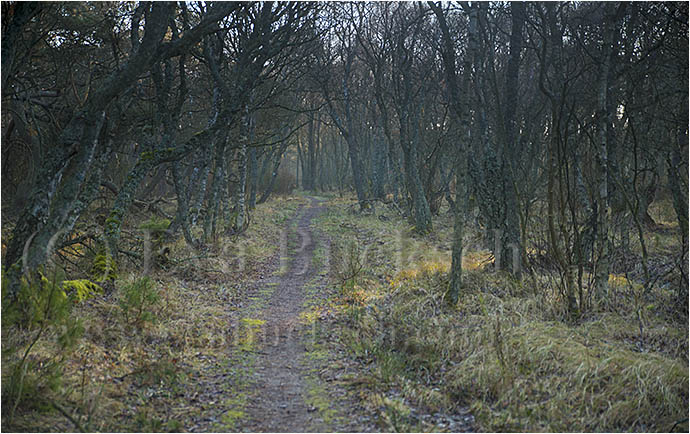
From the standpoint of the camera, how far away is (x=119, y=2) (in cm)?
1007

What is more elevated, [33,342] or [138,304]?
[33,342]

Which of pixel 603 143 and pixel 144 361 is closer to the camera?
pixel 144 361

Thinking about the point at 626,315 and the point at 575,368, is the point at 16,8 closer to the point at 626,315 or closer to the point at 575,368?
the point at 575,368

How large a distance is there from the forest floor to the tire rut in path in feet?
0.07

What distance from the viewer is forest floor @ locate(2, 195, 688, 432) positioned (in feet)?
14.3

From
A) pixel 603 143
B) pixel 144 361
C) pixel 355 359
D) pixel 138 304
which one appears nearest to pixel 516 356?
pixel 355 359

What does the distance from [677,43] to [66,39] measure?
1024 cm

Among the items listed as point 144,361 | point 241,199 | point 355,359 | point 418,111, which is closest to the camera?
point 144,361

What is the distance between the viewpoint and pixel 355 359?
19.6 ft

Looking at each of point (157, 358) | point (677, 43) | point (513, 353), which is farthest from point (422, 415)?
point (677, 43)

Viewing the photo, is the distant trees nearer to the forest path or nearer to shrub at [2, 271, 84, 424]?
shrub at [2, 271, 84, 424]

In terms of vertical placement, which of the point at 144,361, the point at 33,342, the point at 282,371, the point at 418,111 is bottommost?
the point at 282,371

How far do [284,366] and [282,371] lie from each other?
141 millimetres

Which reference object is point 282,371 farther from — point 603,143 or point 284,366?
point 603,143
